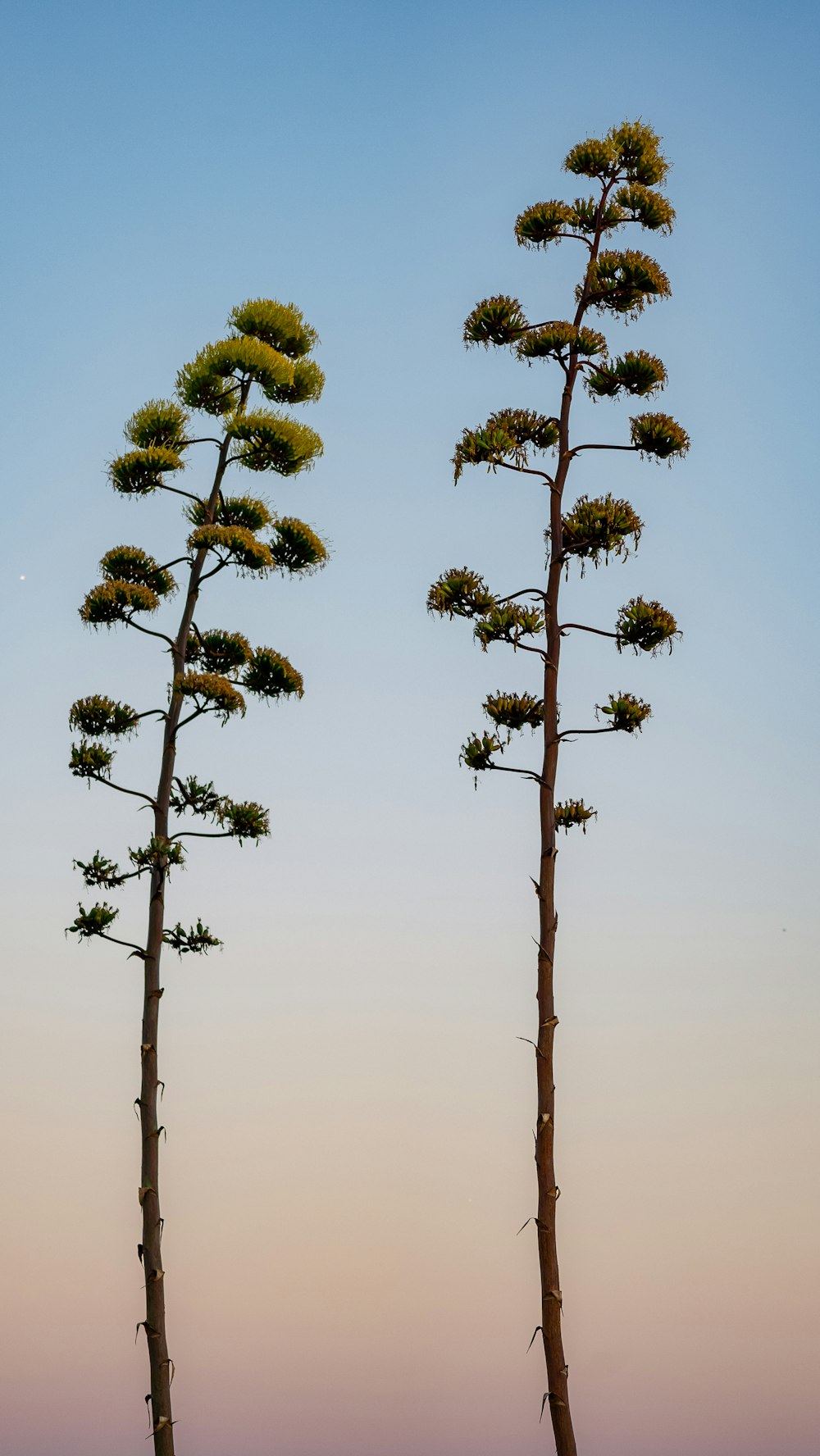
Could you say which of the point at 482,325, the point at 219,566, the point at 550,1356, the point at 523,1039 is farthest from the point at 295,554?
the point at 550,1356

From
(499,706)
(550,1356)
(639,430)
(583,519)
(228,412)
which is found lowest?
(550,1356)

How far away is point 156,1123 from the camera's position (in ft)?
37.6

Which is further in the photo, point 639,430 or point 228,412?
point 228,412

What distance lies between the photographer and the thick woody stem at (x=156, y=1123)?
10.9 meters

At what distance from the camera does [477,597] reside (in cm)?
1183

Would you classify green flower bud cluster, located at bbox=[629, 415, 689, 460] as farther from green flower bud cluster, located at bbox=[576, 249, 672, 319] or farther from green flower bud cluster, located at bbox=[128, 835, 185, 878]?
green flower bud cluster, located at bbox=[128, 835, 185, 878]

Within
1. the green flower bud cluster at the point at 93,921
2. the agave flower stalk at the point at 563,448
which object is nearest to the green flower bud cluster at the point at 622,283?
the agave flower stalk at the point at 563,448

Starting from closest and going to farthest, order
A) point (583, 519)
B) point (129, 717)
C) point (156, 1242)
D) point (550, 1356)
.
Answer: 1. point (550, 1356)
2. point (156, 1242)
3. point (583, 519)
4. point (129, 717)

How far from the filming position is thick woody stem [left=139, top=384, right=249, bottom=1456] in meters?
10.9

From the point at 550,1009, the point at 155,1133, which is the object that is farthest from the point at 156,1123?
the point at 550,1009

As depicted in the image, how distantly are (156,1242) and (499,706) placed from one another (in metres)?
5.07

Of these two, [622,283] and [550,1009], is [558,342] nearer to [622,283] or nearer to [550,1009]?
[622,283]

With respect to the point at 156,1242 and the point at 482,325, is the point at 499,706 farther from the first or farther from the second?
the point at 156,1242

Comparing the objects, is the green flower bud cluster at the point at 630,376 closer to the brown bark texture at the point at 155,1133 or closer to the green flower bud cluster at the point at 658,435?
the green flower bud cluster at the point at 658,435
